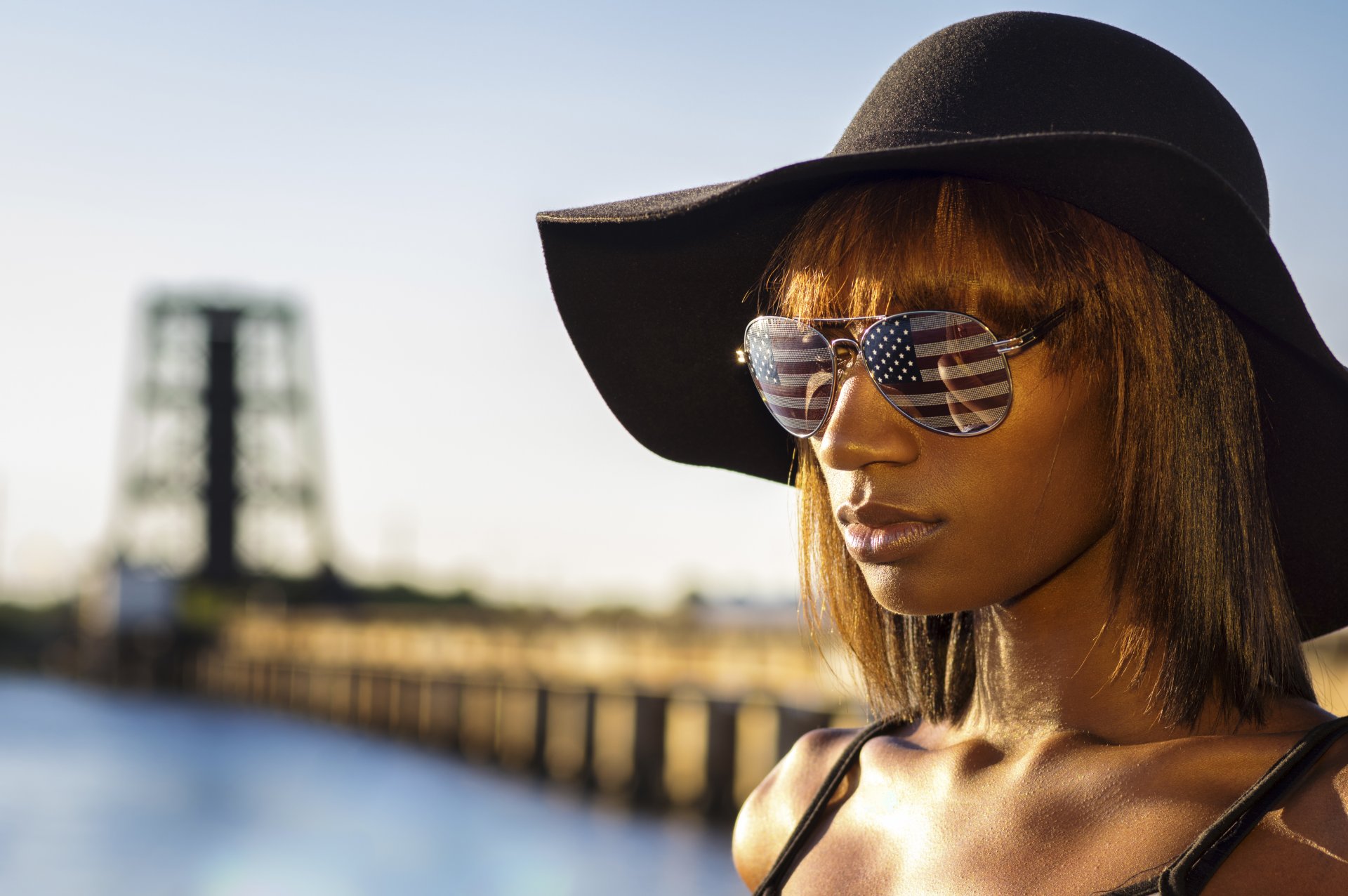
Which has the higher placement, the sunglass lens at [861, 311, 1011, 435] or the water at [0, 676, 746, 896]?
the sunglass lens at [861, 311, 1011, 435]

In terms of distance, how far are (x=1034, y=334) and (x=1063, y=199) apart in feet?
0.38

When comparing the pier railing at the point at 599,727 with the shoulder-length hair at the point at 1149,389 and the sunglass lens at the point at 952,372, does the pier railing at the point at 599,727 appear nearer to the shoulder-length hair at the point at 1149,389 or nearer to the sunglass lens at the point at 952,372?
the shoulder-length hair at the point at 1149,389

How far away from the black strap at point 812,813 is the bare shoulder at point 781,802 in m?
0.03

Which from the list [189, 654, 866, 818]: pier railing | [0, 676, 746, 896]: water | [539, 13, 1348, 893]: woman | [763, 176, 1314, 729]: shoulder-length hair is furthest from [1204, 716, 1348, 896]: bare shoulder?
[0, 676, 746, 896]: water

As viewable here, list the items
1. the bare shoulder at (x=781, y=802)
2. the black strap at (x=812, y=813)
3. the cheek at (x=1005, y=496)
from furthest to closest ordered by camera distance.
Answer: the bare shoulder at (x=781, y=802) < the black strap at (x=812, y=813) < the cheek at (x=1005, y=496)

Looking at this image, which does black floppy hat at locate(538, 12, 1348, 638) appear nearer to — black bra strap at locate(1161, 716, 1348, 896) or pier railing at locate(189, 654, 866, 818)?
black bra strap at locate(1161, 716, 1348, 896)

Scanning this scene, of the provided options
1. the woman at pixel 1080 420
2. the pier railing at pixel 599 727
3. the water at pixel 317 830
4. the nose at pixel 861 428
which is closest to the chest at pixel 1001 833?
the woman at pixel 1080 420

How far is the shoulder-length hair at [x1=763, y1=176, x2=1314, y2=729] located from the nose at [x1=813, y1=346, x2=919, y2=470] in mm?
58

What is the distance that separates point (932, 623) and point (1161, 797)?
41 cm

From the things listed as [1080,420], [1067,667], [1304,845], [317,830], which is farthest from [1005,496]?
[317,830]

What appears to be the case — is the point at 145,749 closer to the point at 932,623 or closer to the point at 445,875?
the point at 445,875

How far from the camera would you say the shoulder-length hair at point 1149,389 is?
132 cm

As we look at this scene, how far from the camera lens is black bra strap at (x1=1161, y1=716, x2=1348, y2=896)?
1239 mm

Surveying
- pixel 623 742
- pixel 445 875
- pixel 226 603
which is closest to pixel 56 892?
pixel 445 875
